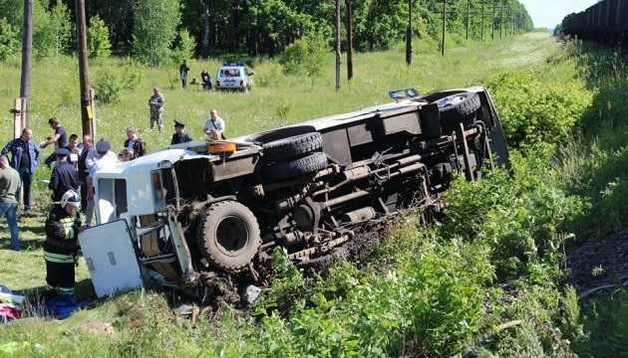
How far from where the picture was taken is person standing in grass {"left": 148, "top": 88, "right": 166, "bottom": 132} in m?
22.7

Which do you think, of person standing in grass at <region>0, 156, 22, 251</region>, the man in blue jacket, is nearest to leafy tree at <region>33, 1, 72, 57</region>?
the man in blue jacket

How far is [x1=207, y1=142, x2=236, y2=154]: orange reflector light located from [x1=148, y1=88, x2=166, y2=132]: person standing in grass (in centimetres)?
1466

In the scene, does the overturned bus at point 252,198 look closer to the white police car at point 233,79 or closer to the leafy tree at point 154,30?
the white police car at point 233,79

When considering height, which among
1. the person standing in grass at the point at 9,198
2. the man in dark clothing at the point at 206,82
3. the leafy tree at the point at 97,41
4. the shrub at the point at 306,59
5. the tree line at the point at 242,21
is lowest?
the person standing in grass at the point at 9,198

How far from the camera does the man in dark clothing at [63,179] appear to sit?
12172 millimetres

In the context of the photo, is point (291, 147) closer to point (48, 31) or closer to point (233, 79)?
point (233, 79)

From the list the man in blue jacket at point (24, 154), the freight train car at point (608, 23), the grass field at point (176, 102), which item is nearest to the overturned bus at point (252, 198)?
the grass field at point (176, 102)

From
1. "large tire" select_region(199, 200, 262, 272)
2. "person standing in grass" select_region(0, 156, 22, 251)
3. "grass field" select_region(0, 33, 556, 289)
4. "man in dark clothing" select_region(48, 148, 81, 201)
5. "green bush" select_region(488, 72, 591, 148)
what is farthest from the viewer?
"grass field" select_region(0, 33, 556, 289)

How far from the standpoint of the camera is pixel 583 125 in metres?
12.7

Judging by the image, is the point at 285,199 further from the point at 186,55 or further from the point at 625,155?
the point at 186,55

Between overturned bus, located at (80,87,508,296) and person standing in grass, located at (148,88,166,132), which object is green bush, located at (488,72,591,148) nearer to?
overturned bus, located at (80,87,508,296)

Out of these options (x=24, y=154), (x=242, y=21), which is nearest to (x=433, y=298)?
(x=24, y=154)

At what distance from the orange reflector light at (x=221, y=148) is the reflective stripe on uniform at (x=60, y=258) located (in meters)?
2.38

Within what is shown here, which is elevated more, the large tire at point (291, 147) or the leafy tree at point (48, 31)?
the leafy tree at point (48, 31)
